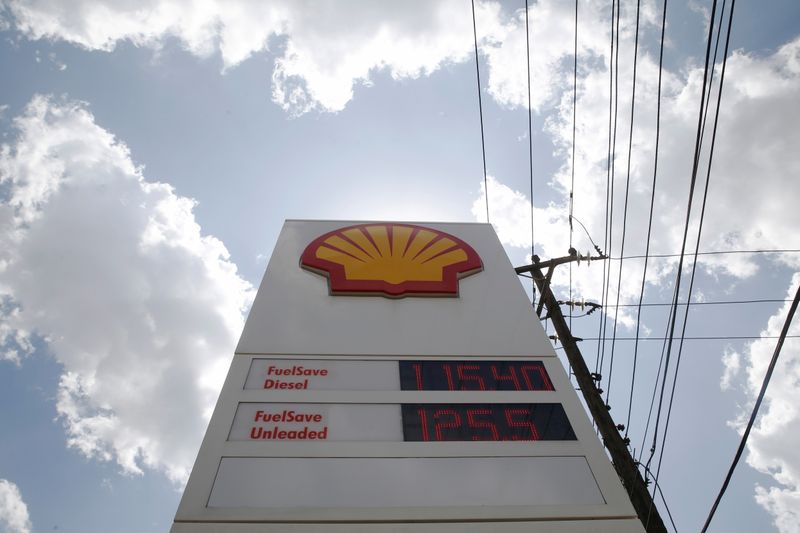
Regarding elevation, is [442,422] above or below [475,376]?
below

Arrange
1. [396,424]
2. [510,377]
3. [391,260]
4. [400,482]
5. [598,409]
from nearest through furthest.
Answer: [400,482]
[396,424]
[510,377]
[391,260]
[598,409]

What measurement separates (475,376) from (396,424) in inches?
34.5

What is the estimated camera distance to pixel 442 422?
143 inches

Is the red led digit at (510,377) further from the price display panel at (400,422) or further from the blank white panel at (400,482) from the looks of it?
the blank white panel at (400,482)

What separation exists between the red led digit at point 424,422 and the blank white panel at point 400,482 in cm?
19

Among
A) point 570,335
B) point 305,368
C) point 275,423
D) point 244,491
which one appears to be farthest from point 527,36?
point 244,491

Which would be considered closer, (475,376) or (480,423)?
(480,423)

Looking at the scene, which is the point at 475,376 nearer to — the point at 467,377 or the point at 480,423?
the point at 467,377

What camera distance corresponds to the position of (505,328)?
15.8 feet

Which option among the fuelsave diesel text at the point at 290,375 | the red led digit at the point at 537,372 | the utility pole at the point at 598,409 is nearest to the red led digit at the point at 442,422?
the red led digit at the point at 537,372

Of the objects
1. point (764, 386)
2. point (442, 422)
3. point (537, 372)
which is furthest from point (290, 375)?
point (764, 386)

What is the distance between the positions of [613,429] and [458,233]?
3.26m

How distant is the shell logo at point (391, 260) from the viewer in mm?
5352

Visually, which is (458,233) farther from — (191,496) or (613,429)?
(191,496)
